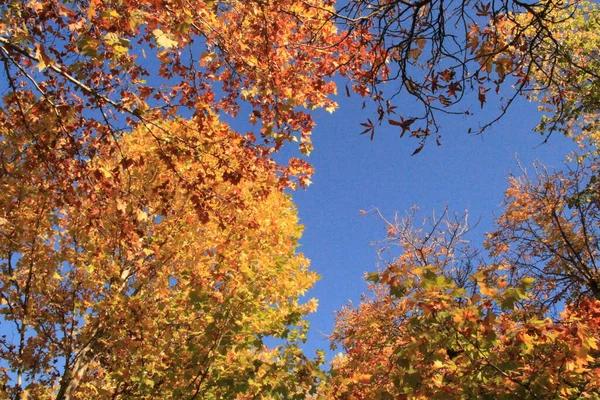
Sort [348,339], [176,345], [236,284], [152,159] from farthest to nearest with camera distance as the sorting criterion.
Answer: [348,339] → [152,159] → [176,345] → [236,284]

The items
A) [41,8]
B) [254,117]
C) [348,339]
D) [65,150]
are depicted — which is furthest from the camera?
[348,339]

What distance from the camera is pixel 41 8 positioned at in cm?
389

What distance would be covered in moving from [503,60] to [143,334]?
619cm

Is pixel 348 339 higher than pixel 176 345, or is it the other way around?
pixel 348 339

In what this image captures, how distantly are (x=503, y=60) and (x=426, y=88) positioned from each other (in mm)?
614

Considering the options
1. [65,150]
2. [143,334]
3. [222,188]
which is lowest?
[143,334]

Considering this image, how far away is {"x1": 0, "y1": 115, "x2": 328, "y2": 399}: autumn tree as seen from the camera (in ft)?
16.6

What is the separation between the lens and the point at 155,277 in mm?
7598

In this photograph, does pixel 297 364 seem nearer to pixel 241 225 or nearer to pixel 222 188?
pixel 241 225

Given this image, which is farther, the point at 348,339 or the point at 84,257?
the point at 348,339

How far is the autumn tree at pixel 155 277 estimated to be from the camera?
505cm

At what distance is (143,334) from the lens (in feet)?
21.2

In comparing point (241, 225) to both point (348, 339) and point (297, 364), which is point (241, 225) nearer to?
point (297, 364)

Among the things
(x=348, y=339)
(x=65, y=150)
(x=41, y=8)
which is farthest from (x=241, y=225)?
(x=348, y=339)
